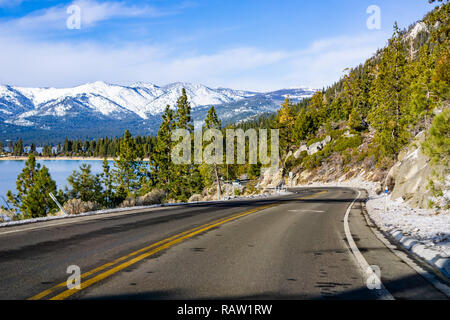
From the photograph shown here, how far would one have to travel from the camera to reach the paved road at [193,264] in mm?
4219

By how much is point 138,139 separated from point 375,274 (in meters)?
169

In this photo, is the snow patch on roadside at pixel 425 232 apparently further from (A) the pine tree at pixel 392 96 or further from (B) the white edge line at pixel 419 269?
(A) the pine tree at pixel 392 96

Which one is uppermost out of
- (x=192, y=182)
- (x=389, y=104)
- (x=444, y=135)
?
(x=389, y=104)

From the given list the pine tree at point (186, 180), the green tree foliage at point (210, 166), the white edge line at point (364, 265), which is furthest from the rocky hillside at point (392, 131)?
the pine tree at point (186, 180)

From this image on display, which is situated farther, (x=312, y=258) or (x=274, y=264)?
(x=312, y=258)

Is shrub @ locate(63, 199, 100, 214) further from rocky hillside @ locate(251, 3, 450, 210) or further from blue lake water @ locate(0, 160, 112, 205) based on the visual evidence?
blue lake water @ locate(0, 160, 112, 205)

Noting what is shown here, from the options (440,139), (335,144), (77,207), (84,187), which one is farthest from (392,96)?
(335,144)

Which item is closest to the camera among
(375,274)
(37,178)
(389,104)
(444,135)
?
(375,274)

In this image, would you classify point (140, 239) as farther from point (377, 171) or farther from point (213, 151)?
point (377, 171)

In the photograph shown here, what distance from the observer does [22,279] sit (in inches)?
177

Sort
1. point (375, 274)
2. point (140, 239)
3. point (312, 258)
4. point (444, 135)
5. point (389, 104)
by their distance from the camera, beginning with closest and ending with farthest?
point (375, 274), point (312, 258), point (140, 239), point (444, 135), point (389, 104)

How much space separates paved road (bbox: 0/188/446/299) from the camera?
4219mm

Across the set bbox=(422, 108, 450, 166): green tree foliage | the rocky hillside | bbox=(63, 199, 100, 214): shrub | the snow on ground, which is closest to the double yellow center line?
the snow on ground
